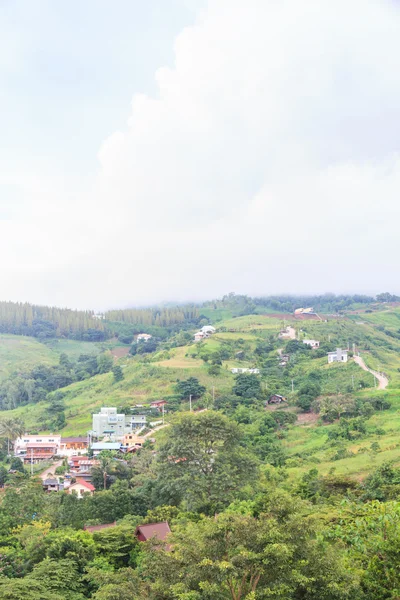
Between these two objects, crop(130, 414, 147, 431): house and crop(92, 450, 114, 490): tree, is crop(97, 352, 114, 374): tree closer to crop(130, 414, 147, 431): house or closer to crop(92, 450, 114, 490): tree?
crop(130, 414, 147, 431): house

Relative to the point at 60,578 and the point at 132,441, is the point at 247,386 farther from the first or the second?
the point at 60,578

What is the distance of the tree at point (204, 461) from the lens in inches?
914

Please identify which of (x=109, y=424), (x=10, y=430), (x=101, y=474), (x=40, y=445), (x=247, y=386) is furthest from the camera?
(x=109, y=424)

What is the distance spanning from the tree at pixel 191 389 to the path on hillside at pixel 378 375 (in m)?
17.1

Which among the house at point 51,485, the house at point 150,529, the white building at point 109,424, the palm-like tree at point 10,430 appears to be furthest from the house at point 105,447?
the house at point 150,529

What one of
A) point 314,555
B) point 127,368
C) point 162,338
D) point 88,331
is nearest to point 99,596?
point 314,555

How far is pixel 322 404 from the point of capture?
4369 cm

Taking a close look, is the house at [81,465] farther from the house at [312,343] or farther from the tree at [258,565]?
the house at [312,343]

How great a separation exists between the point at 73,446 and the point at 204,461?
100 feet

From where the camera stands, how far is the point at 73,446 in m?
51.2

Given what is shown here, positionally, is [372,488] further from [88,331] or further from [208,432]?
[88,331]

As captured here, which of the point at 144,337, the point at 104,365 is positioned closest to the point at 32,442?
the point at 104,365

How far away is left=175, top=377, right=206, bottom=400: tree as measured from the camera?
2143 inches

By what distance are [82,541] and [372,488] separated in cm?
1156
